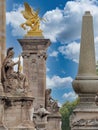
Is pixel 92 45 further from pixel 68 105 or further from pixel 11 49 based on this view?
pixel 68 105

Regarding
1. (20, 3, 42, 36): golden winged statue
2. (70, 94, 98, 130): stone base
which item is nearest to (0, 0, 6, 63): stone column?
(70, 94, 98, 130): stone base

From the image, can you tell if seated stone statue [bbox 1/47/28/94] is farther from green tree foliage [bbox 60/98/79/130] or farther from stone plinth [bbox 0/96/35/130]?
green tree foliage [bbox 60/98/79/130]

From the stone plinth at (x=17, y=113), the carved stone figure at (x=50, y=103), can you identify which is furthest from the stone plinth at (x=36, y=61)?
the stone plinth at (x=17, y=113)

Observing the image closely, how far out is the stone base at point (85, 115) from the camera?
49.8 ft

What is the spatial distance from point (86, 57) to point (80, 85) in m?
0.77

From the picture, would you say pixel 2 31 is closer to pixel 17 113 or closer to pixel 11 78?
pixel 11 78

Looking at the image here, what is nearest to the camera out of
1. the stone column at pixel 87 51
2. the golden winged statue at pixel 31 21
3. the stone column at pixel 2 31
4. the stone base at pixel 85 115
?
the stone base at pixel 85 115

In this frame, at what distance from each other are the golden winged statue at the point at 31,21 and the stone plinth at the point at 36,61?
1.01m

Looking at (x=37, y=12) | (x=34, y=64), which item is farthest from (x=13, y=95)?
(x=37, y=12)

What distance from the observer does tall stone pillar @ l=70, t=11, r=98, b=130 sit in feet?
50.0

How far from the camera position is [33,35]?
47062 millimetres

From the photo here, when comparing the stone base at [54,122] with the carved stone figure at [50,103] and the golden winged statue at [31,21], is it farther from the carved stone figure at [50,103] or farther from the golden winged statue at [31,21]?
the golden winged statue at [31,21]

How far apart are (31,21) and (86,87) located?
3378cm

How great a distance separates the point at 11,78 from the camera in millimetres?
23641
